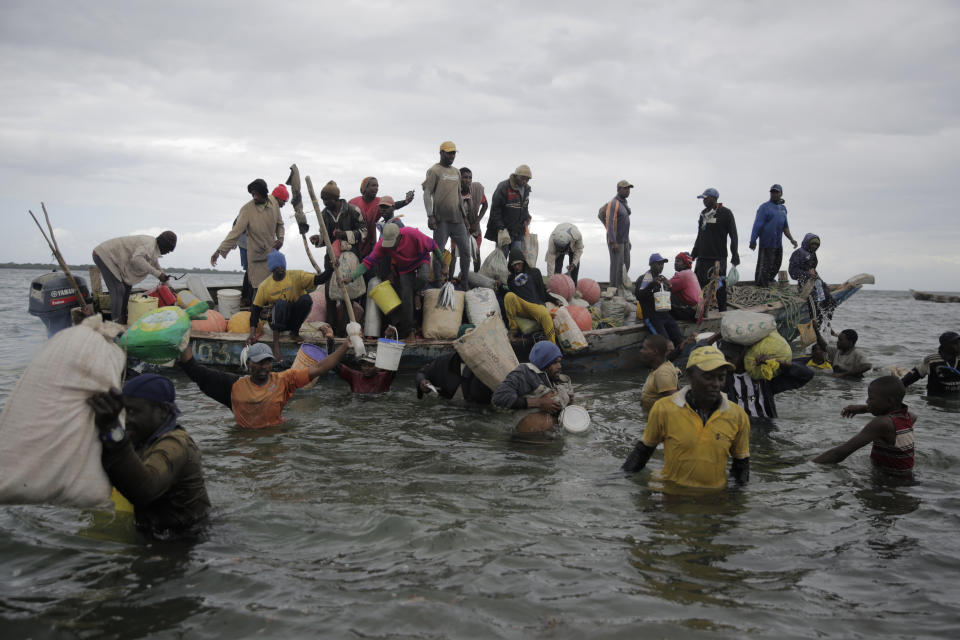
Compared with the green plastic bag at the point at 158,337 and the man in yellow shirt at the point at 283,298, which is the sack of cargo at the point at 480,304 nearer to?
the man in yellow shirt at the point at 283,298

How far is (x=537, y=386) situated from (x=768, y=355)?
209 centimetres

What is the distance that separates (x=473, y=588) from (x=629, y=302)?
377 inches

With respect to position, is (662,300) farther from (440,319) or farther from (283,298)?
(283,298)

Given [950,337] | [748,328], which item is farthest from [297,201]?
[950,337]

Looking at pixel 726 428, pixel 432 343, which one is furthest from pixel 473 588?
pixel 432 343

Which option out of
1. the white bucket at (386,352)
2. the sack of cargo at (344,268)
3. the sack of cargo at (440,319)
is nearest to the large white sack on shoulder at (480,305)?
the sack of cargo at (440,319)

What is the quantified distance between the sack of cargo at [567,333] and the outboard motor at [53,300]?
6753 millimetres

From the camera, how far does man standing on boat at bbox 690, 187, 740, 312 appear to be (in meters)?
12.4

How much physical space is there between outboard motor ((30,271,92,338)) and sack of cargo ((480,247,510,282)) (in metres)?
5.91

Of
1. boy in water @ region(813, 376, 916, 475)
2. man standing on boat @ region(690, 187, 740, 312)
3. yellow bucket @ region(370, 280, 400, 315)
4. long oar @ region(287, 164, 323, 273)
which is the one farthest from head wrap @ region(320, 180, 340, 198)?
boy in water @ region(813, 376, 916, 475)

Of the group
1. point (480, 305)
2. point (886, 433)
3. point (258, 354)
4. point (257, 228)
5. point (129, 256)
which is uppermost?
point (257, 228)

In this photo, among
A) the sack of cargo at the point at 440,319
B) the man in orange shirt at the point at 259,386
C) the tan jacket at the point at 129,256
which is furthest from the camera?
the sack of cargo at the point at 440,319

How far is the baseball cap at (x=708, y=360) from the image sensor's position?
4.28 meters

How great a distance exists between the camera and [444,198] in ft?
35.2
